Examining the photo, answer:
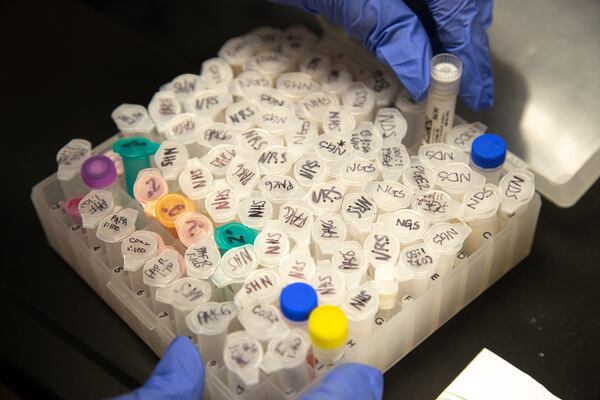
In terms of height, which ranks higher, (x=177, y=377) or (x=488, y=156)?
(x=488, y=156)

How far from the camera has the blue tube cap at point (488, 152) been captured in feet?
5.10

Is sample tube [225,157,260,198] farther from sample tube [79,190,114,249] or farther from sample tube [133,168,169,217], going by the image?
sample tube [79,190,114,249]

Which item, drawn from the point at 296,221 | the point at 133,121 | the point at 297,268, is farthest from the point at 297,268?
the point at 133,121

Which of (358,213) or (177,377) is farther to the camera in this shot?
(358,213)

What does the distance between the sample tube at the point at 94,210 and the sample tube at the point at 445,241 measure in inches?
23.5

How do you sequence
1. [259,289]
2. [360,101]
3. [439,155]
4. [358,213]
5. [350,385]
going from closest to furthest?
[350,385], [259,289], [358,213], [439,155], [360,101]

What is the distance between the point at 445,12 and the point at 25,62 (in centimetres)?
107

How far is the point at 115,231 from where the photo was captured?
151 cm

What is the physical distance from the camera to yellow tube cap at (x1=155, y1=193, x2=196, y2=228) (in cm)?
152

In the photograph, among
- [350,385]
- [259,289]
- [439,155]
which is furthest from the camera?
[439,155]

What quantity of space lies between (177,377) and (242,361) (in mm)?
106

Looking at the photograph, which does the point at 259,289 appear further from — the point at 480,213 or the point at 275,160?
the point at 480,213

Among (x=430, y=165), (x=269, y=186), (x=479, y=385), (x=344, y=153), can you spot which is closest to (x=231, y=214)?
(x=269, y=186)

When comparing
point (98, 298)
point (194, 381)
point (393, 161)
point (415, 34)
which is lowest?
point (98, 298)
